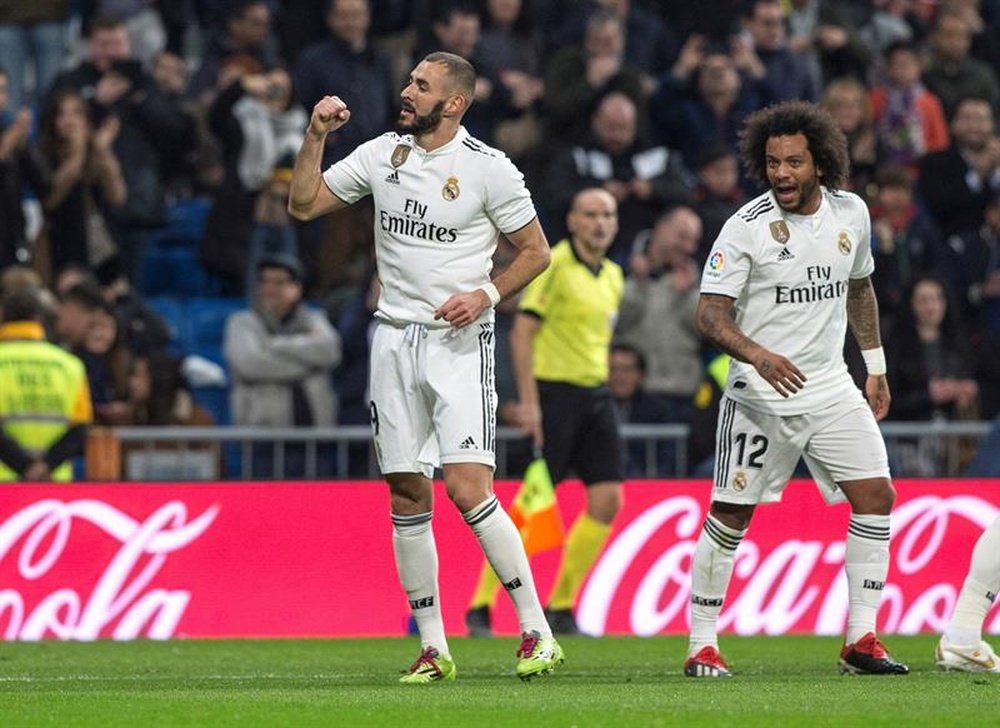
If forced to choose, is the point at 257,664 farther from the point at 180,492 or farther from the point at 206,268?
the point at 206,268

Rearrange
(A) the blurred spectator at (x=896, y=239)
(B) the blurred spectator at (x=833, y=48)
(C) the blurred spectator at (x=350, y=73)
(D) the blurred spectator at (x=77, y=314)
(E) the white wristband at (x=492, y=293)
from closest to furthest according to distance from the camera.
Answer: (E) the white wristband at (x=492, y=293)
(D) the blurred spectator at (x=77, y=314)
(A) the blurred spectator at (x=896, y=239)
(C) the blurred spectator at (x=350, y=73)
(B) the blurred spectator at (x=833, y=48)

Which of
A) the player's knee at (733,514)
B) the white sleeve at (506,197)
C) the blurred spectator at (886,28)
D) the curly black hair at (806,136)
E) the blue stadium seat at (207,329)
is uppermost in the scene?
the blurred spectator at (886,28)

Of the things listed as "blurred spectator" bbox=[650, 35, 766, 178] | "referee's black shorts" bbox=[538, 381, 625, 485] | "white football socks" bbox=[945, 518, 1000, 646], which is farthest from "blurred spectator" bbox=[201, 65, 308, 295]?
"white football socks" bbox=[945, 518, 1000, 646]

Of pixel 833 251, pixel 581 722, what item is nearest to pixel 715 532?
pixel 833 251

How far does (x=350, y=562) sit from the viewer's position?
47.7 feet

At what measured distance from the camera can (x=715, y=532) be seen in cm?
1037

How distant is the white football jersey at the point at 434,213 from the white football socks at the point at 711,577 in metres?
1.45

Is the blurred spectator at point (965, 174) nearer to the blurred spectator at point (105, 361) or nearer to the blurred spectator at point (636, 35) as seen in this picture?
the blurred spectator at point (636, 35)

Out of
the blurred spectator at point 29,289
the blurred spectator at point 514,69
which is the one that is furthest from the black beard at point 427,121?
the blurred spectator at point 514,69

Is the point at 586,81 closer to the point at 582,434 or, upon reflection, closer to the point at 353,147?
the point at 353,147

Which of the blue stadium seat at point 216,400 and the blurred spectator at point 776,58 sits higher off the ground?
the blurred spectator at point 776,58

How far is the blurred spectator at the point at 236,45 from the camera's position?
19.0 meters

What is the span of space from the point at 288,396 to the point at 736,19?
618 centimetres

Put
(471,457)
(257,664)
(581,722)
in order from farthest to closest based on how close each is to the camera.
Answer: (257,664)
(471,457)
(581,722)
